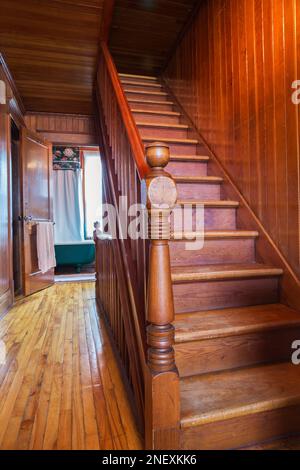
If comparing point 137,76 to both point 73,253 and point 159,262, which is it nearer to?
point 73,253

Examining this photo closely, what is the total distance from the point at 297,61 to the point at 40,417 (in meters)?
2.13

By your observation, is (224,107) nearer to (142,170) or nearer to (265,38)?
(265,38)

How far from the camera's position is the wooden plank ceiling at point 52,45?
94.9 inches

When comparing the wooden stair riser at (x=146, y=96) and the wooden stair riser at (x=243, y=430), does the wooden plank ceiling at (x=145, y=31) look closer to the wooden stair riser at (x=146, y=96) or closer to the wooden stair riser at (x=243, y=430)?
the wooden stair riser at (x=146, y=96)

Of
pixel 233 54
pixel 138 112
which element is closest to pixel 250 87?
pixel 233 54

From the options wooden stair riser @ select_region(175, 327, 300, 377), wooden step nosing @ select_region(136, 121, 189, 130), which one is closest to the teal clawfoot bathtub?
wooden step nosing @ select_region(136, 121, 189, 130)

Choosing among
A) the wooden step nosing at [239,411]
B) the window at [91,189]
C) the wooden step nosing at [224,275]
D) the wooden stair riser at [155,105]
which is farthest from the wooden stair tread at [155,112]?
the window at [91,189]

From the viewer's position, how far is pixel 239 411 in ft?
3.39

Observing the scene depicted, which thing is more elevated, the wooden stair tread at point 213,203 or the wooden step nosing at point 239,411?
the wooden stair tread at point 213,203

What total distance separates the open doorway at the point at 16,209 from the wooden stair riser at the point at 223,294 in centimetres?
277

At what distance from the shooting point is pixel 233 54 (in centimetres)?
204

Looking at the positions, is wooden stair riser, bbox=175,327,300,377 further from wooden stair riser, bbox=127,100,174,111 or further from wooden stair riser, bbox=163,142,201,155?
wooden stair riser, bbox=127,100,174,111

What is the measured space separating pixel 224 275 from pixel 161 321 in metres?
0.63
